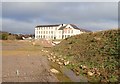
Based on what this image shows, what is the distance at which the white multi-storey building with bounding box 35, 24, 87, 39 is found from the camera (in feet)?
324

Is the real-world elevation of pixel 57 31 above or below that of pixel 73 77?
above

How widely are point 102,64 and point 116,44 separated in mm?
4153

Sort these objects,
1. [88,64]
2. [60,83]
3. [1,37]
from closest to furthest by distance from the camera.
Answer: [60,83] < [88,64] < [1,37]

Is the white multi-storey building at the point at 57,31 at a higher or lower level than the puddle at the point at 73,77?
higher

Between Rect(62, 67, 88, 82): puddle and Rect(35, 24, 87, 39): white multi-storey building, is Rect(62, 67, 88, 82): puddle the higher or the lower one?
the lower one

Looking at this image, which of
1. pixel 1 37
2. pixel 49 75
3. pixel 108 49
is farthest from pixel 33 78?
pixel 1 37

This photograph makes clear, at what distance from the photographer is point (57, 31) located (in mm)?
104688

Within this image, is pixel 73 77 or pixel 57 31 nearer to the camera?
pixel 73 77

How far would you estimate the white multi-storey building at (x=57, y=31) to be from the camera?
98625 mm

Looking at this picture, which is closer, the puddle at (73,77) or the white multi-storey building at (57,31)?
the puddle at (73,77)

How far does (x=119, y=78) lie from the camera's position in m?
11.9

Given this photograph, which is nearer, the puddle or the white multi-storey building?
the puddle

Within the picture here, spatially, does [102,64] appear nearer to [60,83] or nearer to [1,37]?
[60,83]

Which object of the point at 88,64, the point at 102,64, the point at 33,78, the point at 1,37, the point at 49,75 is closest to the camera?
the point at 33,78
